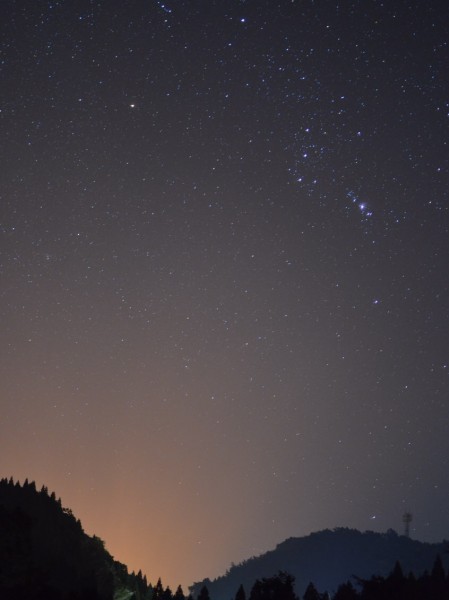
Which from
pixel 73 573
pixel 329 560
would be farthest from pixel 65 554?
pixel 329 560

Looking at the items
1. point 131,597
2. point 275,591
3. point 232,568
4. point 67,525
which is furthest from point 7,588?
point 232,568

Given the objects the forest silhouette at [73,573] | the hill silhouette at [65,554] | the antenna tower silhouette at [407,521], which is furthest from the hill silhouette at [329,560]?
the forest silhouette at [73,573]

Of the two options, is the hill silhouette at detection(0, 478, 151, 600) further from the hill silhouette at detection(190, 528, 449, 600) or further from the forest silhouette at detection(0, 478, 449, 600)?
the hill silhouette at detection(190, 528, 449, 600)

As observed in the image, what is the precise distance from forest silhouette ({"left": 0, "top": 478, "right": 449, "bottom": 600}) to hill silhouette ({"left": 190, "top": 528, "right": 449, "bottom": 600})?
91.5 m

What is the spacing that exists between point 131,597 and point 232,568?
120167mm

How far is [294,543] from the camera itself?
17450 cm

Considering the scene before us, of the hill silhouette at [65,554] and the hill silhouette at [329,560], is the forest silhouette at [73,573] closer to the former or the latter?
the hill silhouette at [65,554]

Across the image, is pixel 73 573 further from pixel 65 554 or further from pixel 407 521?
pixel 407 521

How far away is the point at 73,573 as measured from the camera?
47469 mm

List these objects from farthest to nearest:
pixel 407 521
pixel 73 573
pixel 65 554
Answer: pixel 407 521
pixel 65 554
pixel 73 573

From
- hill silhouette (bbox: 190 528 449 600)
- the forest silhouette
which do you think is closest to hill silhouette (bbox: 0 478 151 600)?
the forest silhouette

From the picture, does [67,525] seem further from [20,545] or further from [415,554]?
[415,554]

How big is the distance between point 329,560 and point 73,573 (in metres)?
127

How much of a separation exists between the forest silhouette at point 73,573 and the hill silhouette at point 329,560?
91.5 metres
